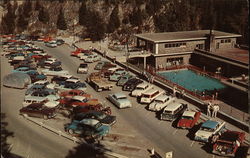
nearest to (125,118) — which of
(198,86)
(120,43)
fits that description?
(198,86)

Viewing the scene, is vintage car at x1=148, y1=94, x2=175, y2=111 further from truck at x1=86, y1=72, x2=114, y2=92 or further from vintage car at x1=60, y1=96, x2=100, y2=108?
truck at x1=86, y1=72, x2=114, y2=92

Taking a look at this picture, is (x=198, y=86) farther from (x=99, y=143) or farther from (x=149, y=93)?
(x=99, y=143)

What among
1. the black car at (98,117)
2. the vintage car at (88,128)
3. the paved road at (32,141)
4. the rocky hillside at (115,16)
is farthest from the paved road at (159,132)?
the rocky hillside at (115,16)

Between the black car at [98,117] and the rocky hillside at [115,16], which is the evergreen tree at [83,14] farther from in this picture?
the black car at [98,117]

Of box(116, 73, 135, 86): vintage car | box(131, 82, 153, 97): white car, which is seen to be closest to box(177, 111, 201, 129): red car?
box(131, 82, 153, 97): white car

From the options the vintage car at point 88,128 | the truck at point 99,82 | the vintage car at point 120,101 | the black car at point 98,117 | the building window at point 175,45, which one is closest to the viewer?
→ the vintage car at point 88,128

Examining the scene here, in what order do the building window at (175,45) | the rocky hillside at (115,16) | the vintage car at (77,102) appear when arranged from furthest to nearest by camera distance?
the rocky hillside at (115,16)
the building window at (175,45)
the vintage car at (77,102)
